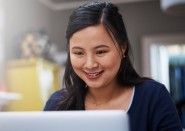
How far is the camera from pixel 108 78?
878mm

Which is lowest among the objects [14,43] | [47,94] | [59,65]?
[47,94]

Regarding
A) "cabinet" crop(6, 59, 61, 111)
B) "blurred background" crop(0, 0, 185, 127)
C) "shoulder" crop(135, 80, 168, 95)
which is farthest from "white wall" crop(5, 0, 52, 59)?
"shoulder" crop(135, 80, 168, 95)

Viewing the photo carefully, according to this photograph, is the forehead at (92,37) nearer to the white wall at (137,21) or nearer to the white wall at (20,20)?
the white wall at (20,20)

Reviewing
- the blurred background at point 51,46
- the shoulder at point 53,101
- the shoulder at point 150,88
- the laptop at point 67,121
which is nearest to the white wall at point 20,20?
the blurred background at point 51,46

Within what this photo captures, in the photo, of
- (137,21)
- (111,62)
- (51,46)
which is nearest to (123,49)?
(111,62)

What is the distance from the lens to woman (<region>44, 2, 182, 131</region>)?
0.83m

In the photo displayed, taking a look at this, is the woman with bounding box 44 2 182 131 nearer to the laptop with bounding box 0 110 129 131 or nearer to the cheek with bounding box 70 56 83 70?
the cheek with bounding box 70 56 83 70

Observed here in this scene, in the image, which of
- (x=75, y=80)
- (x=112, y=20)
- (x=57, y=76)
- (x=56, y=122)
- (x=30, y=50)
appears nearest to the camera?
(x=56, y=122)

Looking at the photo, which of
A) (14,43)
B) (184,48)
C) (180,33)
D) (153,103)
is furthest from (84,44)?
(184,48)

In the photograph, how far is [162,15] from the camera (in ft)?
12.6

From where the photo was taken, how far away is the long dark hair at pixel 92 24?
2.87ft

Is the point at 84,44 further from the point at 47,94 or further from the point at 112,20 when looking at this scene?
the point at 47,94

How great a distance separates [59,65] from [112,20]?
2.50 meters

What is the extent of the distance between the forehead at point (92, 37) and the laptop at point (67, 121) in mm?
336
